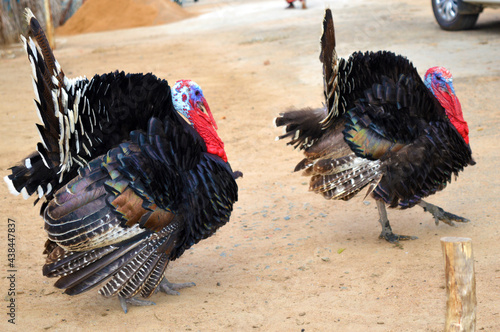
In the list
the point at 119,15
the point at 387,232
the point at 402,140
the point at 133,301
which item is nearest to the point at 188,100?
the point at 133,301

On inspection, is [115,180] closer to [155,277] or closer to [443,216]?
[155,277]

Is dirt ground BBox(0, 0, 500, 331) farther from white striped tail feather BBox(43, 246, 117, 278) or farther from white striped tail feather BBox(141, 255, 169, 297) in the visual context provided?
white striped tail feather BBox(43, 246, 117, 278)

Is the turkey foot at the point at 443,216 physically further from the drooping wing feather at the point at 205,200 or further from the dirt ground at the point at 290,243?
the drooping wing feather at the point at 205,200

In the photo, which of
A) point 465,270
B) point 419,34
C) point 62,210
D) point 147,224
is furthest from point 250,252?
point 419,34

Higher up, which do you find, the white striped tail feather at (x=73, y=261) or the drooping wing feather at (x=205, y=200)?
the drooping wing feather at (x=205, y=200)

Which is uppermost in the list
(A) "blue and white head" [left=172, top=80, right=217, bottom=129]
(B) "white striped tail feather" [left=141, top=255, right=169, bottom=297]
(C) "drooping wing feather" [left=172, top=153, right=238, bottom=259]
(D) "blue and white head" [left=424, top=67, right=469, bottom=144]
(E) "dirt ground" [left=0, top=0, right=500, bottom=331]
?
(A) "blue and white head" [left=172, top=80, right=217, bottom=129]

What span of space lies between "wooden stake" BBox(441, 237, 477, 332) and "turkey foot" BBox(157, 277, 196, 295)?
2.30 m

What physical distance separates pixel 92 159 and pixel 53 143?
296 millimetres

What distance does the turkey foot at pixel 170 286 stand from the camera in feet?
14.9

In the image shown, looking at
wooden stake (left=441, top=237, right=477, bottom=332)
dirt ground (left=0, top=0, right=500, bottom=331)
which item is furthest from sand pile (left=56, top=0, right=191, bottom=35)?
wooden stake (left=441, top=237, right=477, bottom=332)

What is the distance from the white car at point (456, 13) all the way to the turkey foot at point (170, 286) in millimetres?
10059

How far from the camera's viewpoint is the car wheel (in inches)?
506

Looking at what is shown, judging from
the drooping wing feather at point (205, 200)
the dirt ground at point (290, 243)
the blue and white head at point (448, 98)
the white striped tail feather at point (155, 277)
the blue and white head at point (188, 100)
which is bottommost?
the dirt ground at point (290, 243)

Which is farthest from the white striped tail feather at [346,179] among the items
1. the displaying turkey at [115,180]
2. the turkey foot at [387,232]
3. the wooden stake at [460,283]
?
the wooden stake at [460,283]
